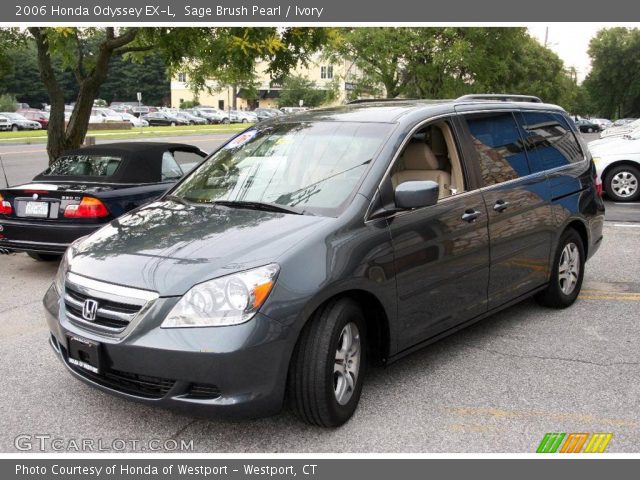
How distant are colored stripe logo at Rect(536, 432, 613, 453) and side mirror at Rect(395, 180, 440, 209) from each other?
1428 millimetres

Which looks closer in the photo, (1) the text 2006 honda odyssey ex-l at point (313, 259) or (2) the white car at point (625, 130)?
(1) the text 2006 honda odyssey ex-l at point (313, 259)

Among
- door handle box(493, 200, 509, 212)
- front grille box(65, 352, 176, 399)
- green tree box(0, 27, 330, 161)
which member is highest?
green tree box(0, 27, 330, 161)

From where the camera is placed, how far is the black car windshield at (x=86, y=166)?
7.28 metres

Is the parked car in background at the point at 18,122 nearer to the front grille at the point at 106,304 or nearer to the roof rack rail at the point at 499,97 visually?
the roof rack rail at the point at 499,97

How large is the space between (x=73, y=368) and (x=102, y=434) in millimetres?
379

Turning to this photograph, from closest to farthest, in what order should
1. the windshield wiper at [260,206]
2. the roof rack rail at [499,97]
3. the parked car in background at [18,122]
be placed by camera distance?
the windshield wiper at [260,206]
the roof rack rail at [499,97]
the parked car in background at [18,122]

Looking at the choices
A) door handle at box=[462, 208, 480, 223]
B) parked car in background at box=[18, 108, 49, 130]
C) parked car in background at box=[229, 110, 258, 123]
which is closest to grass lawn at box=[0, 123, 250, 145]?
parked car in background at box=[18, 108, 49, 130]

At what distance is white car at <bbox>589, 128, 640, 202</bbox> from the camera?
1249 cm

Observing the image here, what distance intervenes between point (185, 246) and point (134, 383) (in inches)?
28.7

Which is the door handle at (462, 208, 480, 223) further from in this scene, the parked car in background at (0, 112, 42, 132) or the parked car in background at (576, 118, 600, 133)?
the parked car in background at (576, 118, 600, 133)

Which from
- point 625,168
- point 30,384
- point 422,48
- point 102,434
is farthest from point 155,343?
point 422,48

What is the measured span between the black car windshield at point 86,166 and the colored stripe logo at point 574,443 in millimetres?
5193

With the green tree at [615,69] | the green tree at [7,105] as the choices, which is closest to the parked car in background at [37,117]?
the green tree at [7,105]

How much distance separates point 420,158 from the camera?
475cm
